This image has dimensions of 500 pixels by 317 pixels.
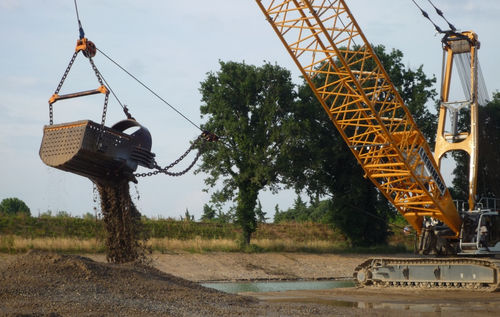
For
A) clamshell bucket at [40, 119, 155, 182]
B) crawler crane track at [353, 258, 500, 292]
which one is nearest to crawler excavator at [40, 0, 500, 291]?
crawler crane track at [353, 258, 500, 292]

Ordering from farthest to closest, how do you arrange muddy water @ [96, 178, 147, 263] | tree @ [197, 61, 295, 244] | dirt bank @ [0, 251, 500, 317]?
1. tree @ [197, 61, 295, 244]
2. muddy water @ [96, 178, 147, 263]
3. dirt bank @ [0, 251, 500, 317]

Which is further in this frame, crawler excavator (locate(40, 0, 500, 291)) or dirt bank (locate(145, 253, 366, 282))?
dirt bank (locate(145, 253, 366, 282))

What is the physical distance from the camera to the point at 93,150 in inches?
585

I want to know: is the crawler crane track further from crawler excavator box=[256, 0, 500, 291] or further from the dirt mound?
the dirt mound

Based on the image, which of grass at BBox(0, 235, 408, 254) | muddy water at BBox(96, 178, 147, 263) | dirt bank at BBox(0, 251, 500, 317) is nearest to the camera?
dirt bank at BBox(0, 251, 500, 317)

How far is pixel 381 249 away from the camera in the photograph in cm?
3909

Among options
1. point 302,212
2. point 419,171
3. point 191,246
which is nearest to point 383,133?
point 419,171

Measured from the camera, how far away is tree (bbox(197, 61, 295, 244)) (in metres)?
35.6

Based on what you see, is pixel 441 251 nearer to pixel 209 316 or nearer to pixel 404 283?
pixel 404 283

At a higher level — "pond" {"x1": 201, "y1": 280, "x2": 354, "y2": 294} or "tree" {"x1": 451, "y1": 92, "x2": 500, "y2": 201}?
"tree" {"x1": 451, "y1": 92, "x2": 500, "y2": 201}

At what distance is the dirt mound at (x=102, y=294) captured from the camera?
11.5 meters

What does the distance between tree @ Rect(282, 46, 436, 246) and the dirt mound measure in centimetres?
2297

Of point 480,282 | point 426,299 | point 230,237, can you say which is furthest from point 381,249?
point 426,299

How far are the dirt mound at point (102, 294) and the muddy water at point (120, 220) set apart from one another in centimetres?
125
